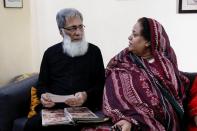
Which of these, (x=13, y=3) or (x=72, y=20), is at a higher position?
(x=13, y=3)

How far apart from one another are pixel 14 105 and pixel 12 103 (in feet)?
0.09

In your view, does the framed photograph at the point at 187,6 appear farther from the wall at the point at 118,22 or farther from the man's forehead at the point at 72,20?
the man's forehead at the point at 72,20

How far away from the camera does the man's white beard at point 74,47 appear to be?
2.32m

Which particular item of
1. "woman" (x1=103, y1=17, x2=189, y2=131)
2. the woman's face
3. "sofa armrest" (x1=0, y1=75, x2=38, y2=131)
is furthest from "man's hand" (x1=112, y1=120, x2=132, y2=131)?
"sofa armrest" (x1=0, y1=75, x2=38, y2=131)

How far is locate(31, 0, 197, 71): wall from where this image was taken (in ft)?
9.30

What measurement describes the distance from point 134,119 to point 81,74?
1.93 ft

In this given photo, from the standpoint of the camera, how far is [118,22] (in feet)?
10.1

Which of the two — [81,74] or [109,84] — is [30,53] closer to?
[81,74]

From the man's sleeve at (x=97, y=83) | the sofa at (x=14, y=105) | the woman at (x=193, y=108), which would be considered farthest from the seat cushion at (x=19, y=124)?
the woman at (x=193, y=108)

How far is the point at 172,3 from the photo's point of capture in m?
2.82

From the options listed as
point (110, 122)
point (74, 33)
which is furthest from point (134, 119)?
point (74, 33)

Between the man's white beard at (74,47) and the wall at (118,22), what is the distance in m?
0.82

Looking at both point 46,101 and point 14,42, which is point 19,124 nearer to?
point 46,101

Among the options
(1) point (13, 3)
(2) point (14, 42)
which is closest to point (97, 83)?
(2) point (14, 42)
